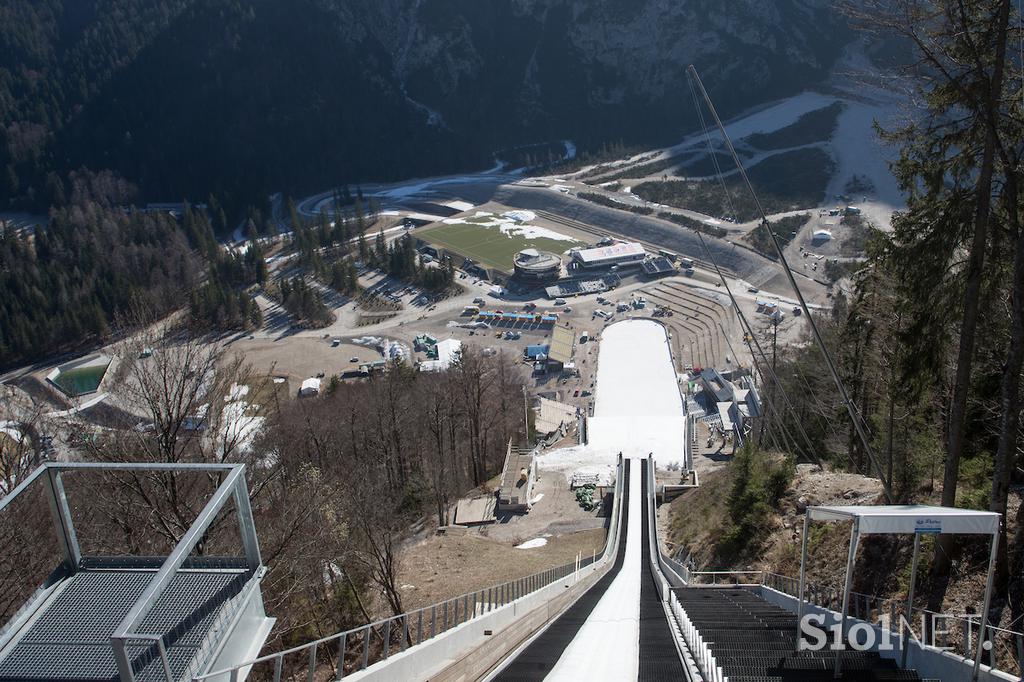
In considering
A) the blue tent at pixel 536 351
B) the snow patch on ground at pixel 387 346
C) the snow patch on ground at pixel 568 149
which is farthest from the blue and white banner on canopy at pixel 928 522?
the snow patch on ground at pixel 568 149

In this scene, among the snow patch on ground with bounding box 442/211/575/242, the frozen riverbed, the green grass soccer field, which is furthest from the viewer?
the snow patch on ground with bounding box 442/211/575/242

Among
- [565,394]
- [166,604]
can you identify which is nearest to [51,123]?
[565,394]

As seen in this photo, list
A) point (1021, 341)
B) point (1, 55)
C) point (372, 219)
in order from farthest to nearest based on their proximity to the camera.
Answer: point (1, 55) < point (372, 219) < point (1021, 341)

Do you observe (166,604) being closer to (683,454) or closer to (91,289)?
(683,454)

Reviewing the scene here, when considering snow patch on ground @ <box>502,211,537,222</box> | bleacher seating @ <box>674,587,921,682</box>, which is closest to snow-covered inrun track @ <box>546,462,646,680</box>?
bleacher seating @ <box>674,587,921,682</box>

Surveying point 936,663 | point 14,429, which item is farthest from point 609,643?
point 14,429

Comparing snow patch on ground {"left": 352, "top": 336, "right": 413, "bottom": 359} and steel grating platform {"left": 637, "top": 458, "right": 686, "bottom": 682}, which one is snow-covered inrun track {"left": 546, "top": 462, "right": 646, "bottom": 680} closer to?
steel grating platform {"left": 637, "top": 458, "right": 686, "bottom": 682}
